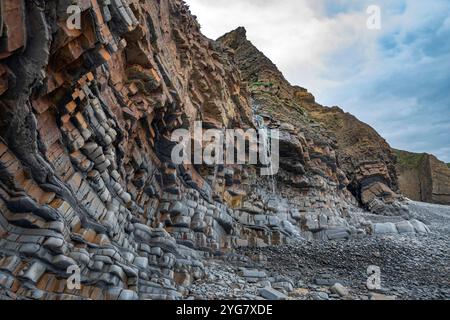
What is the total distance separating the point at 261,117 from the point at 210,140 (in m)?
10.5

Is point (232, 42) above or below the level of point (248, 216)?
above

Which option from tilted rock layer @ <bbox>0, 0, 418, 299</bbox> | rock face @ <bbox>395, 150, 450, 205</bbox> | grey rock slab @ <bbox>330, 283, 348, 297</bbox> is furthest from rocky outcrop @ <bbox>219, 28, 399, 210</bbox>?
rock face @ <bbox>395, 150, 450, 205</bbox>

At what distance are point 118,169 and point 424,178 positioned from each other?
67249 millimetres

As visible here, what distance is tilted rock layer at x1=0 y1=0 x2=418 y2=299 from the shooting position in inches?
231

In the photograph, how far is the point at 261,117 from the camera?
25.8 meters

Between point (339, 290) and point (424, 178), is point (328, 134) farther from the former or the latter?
point (424, 178)

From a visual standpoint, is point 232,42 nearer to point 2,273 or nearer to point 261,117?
point 261,117

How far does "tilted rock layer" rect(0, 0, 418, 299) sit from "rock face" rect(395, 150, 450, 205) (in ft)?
147

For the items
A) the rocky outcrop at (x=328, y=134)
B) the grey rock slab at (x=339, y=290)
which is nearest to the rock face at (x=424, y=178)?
the rocky outcrop at (x=328, y=134)

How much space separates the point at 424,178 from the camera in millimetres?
59156

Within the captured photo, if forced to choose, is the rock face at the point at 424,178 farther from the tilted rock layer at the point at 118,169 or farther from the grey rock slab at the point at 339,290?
the grey rock slab at the point at 339,290

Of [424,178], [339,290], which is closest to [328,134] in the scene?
[339,290]

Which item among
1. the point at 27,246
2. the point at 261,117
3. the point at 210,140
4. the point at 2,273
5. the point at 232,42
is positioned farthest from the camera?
the point at 232,42

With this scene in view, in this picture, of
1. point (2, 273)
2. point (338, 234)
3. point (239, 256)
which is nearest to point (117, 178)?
point (2, 273)
